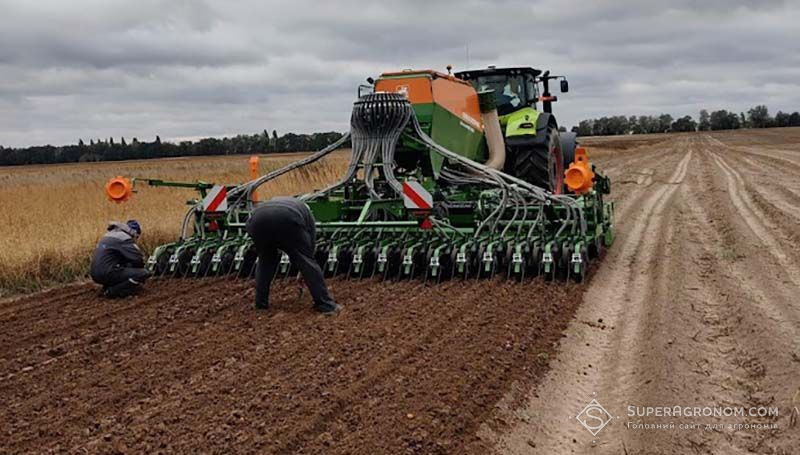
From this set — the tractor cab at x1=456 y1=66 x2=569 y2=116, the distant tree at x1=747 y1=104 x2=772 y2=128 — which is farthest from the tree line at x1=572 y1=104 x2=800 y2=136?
the tractor cab at x1=456 y1=66 x2=569 y2=116

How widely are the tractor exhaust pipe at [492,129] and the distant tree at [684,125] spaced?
8764cm

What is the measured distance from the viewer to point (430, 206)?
25.1 ft

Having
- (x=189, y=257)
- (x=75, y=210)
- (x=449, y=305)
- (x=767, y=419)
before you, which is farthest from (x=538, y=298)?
(x=75, y=210)

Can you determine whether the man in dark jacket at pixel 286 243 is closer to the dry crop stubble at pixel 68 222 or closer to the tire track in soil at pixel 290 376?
the tire track in soil at pixel 290 376

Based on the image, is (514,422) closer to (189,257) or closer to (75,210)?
(189,257)

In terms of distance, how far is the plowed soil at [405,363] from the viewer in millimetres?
3969

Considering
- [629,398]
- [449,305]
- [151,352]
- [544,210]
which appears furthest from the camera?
[544,210]

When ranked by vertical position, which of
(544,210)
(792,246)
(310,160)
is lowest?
(792,246)

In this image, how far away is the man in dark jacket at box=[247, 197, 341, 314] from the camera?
6.52 m

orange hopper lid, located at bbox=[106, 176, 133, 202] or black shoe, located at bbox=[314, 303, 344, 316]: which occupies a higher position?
orange hopper lid, located at bbox=[106, 176, 133, 202]

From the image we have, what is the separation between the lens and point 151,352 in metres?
5.52

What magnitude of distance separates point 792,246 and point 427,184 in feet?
14.8

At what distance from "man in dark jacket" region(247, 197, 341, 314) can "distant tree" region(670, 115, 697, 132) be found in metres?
92.0

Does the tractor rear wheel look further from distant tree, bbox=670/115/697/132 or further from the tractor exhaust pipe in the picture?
distant tree, bbox=670/115/697/132
